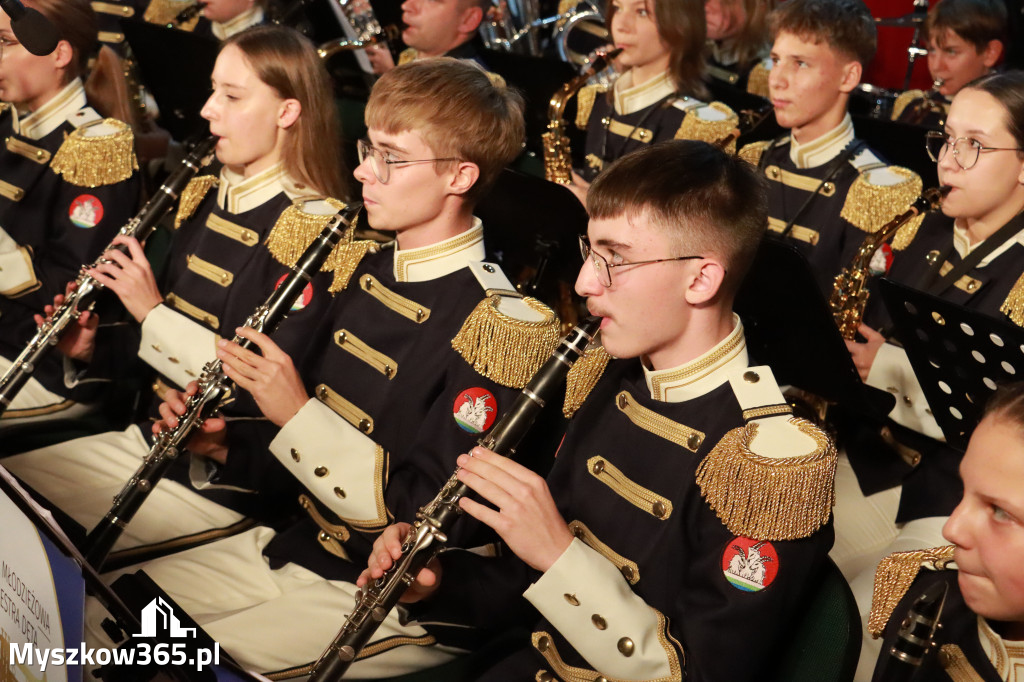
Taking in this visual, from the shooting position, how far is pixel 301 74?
2557 mm

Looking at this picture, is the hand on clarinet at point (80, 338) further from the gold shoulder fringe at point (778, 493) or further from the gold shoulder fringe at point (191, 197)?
the gold shoulder fringe at point (778, 493)

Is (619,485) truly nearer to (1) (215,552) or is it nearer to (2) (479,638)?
(2) (479,638)

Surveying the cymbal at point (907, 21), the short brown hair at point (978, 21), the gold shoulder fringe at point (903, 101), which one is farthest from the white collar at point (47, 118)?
the cymbal at point (907, 21)

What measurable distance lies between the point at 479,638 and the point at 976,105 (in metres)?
1.71

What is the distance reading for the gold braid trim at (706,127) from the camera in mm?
3520

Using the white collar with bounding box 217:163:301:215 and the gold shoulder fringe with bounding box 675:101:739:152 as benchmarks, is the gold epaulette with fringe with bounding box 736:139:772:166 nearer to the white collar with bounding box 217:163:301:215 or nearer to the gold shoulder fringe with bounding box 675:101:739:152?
the gold shoulder fringe with bounding box 675:101:739:152

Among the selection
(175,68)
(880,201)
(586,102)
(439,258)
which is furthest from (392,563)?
(586,102)

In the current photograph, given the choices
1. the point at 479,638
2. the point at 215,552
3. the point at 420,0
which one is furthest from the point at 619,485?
the point at 420,0

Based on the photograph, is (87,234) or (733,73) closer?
(87,234)

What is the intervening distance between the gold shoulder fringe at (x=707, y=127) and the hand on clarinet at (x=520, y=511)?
2.28m

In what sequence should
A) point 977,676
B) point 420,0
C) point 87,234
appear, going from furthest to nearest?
point 420,0, point 87,234, point 977,676

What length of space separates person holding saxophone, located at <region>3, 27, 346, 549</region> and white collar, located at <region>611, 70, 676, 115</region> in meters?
1.59

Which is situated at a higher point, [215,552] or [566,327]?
[215,552]

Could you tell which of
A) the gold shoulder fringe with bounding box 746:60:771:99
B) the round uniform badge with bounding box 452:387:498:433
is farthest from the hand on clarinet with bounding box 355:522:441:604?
the gold shoulder fringe with bounding box 746:60:771:99
